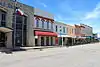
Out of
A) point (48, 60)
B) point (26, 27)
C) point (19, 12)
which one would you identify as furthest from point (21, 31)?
point (48, 60)

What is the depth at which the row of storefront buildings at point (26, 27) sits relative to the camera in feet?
101

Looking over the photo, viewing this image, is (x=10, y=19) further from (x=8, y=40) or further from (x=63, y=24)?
(x=63, y=24)

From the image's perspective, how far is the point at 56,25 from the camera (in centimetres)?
4697

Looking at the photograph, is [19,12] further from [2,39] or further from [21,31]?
[2,39]

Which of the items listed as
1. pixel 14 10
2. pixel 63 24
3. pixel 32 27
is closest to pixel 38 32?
pixel 32 27

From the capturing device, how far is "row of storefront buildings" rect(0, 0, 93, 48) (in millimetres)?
30763

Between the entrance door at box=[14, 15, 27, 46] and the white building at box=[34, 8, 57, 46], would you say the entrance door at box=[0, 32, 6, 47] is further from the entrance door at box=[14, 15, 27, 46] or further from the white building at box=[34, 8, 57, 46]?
the white building at box=[34, 8, 57, 46]

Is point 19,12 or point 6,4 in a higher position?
point 6,4

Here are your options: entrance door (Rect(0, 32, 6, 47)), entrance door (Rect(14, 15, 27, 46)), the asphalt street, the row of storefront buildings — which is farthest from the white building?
the asphalt street

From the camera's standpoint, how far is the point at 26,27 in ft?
118

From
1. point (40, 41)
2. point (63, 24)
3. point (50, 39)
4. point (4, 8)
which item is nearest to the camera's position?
point (4, 8)

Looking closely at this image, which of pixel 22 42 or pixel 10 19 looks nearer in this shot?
pixel 10 19

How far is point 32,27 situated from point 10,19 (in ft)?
19.7

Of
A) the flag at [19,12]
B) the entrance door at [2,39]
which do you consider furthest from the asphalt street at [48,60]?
the flag at [19,12]
